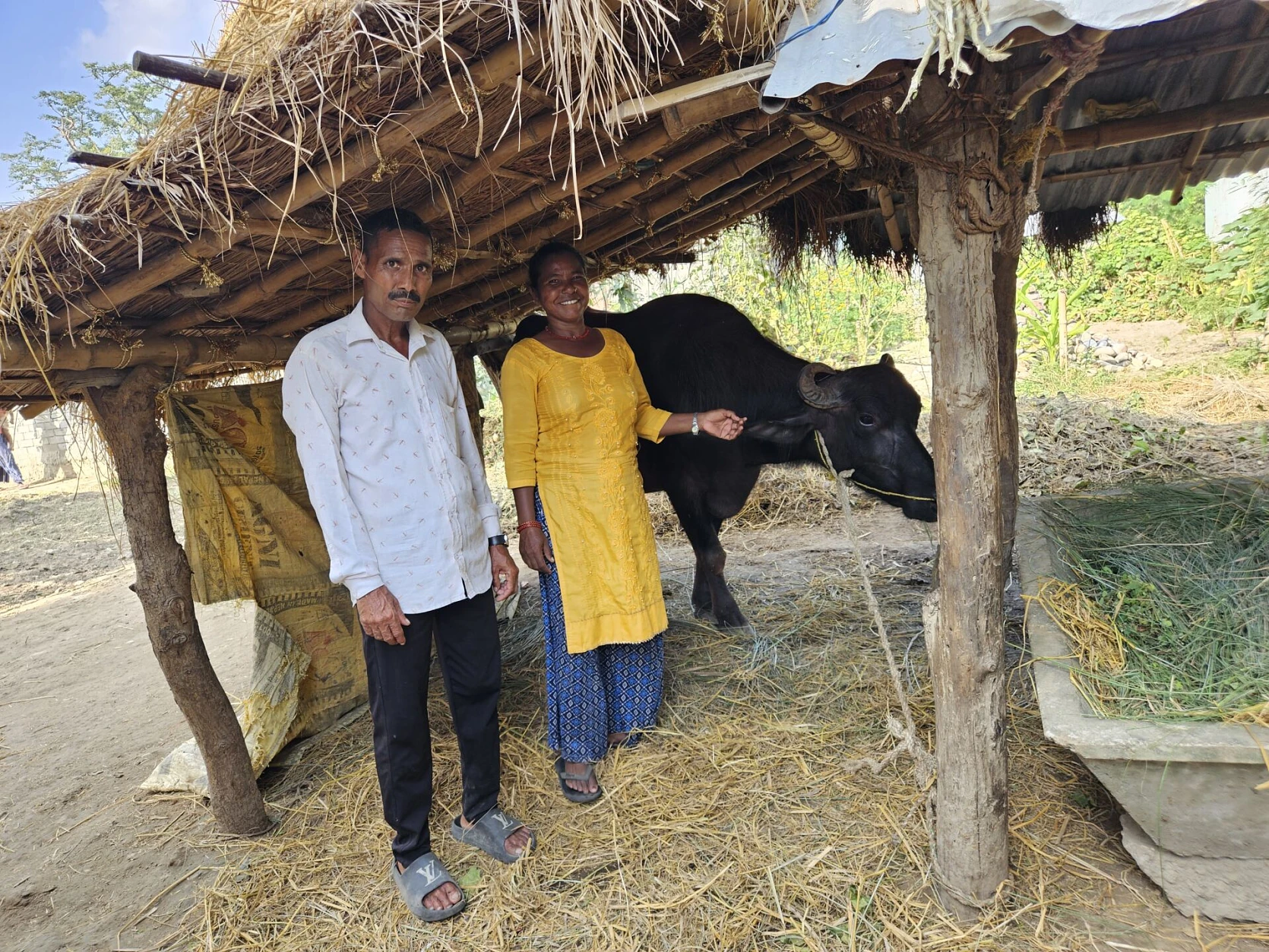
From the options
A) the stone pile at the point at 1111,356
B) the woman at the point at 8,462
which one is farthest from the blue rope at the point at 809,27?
the woman at the point at 8,462

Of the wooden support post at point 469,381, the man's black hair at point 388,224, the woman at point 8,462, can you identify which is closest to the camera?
the man's black hair at point 388,224

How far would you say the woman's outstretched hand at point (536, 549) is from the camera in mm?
2793

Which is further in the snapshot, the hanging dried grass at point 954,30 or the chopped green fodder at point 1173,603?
the chopped green fodder at point 1173,603

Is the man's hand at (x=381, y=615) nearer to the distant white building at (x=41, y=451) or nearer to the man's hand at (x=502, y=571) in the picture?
the man's hand at (x=502, y=571)

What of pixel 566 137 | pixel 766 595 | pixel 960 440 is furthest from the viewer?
pixel 766 595

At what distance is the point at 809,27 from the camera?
5.85ft

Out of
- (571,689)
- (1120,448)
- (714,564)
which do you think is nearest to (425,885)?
(571,689)

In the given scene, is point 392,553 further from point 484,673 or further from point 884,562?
point 884,562

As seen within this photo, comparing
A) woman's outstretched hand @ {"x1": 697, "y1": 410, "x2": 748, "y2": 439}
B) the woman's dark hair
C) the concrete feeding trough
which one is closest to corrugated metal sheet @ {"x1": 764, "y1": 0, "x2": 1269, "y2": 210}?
the woman's dark hair

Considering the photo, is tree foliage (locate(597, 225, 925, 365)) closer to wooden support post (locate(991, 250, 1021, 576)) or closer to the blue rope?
wooden support post (locate(991, 250, 1021, 576))

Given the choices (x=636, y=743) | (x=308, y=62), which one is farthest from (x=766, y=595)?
(x=308, y=62)

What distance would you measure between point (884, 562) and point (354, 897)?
3756 millimetres

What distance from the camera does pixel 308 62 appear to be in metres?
1.76

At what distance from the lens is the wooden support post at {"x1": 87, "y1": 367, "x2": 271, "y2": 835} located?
106 inches
